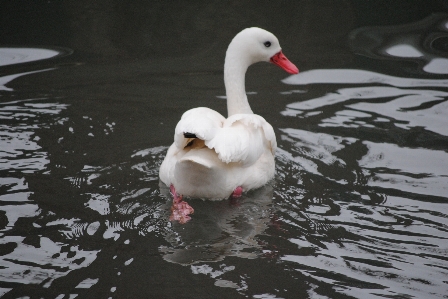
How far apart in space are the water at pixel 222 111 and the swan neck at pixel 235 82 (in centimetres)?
69

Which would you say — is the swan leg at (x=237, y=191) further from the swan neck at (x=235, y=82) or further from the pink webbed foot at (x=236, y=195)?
the swan neck at (x=235, y=82)

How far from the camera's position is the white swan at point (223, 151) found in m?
4.69

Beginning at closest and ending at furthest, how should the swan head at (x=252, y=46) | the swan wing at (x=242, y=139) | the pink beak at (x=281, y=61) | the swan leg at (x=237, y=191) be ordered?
the swan wing at (x=242, y=139)
the swan leg at (x=237, y=191)
the swan head at (x=252, y=46)
the pink beak at (x=281, y=61)

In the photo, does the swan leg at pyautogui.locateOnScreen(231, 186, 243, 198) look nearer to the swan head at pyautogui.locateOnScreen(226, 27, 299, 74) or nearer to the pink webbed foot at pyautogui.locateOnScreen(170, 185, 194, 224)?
the pink webbed foot at pyautogui.locateOnScreen(170, 185, 194, 224)

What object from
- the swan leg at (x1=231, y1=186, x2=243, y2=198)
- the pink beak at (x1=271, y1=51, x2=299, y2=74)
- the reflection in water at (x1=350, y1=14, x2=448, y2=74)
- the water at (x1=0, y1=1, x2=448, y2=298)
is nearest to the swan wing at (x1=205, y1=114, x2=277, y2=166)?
the swan leg at (x1=231, y1=186, x2=243, y2=198)

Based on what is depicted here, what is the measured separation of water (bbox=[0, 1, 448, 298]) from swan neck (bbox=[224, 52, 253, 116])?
690 mm

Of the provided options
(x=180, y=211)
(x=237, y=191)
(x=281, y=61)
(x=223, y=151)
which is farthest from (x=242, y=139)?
(x=281, y=61)

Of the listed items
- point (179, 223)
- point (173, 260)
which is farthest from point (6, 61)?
point (173, 260)

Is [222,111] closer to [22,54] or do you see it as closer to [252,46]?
[252,46]

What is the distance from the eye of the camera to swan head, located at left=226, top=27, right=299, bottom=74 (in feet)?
19.1

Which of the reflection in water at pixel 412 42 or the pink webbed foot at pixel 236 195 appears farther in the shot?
the reflection in water at pixel 412 42

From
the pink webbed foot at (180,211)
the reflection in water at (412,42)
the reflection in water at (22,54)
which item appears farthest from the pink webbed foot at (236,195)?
the reflection in water at (22,54)

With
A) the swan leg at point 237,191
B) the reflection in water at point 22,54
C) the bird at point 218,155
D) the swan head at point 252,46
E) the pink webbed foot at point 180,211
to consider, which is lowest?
the pink webbed foot at point 180,211

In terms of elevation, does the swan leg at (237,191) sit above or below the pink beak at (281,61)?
below
